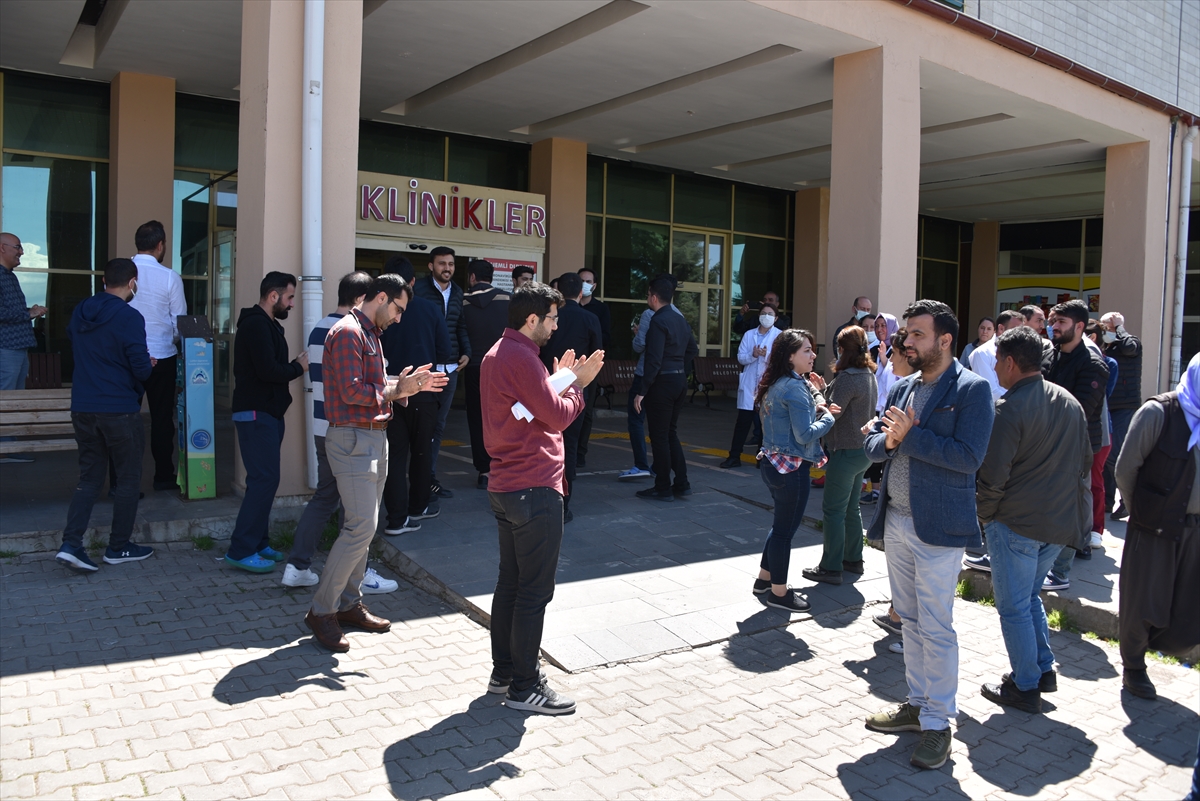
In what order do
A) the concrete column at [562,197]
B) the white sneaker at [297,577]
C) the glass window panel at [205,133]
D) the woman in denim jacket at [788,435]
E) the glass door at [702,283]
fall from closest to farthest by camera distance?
1. the woman in denim jacket at [788,435]
2. the white sneaker at [297,577]
3. the glass window panel at [205,133]
4. the concrete column at [562,197]
5. the glass door at [702,283]

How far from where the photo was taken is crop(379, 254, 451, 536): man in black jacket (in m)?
6.42

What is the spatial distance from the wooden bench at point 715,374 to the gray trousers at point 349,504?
460 inches

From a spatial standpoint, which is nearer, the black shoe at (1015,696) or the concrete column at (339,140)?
the black shoe at (1015,696)

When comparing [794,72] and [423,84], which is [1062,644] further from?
[423,84]

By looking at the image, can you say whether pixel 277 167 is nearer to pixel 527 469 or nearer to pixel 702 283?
pixel 527 469

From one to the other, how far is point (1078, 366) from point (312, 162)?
230 inches

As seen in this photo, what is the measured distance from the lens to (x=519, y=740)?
3.82 m

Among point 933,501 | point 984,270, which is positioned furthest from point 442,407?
point 984,270

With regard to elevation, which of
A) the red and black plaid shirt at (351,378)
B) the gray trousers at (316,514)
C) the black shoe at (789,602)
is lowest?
the black shoe at (789,602)

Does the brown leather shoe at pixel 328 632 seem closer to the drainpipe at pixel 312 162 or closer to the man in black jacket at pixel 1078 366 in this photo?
the drainpipe at pixel 312 162

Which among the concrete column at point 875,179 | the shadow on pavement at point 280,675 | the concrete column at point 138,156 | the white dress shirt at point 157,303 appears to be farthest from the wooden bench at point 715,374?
the shadow on pavement at point 280,675

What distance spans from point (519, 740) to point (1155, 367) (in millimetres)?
12839

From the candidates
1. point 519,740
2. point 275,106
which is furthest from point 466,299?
point 519,740

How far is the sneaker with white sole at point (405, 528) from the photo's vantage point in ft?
21.2
